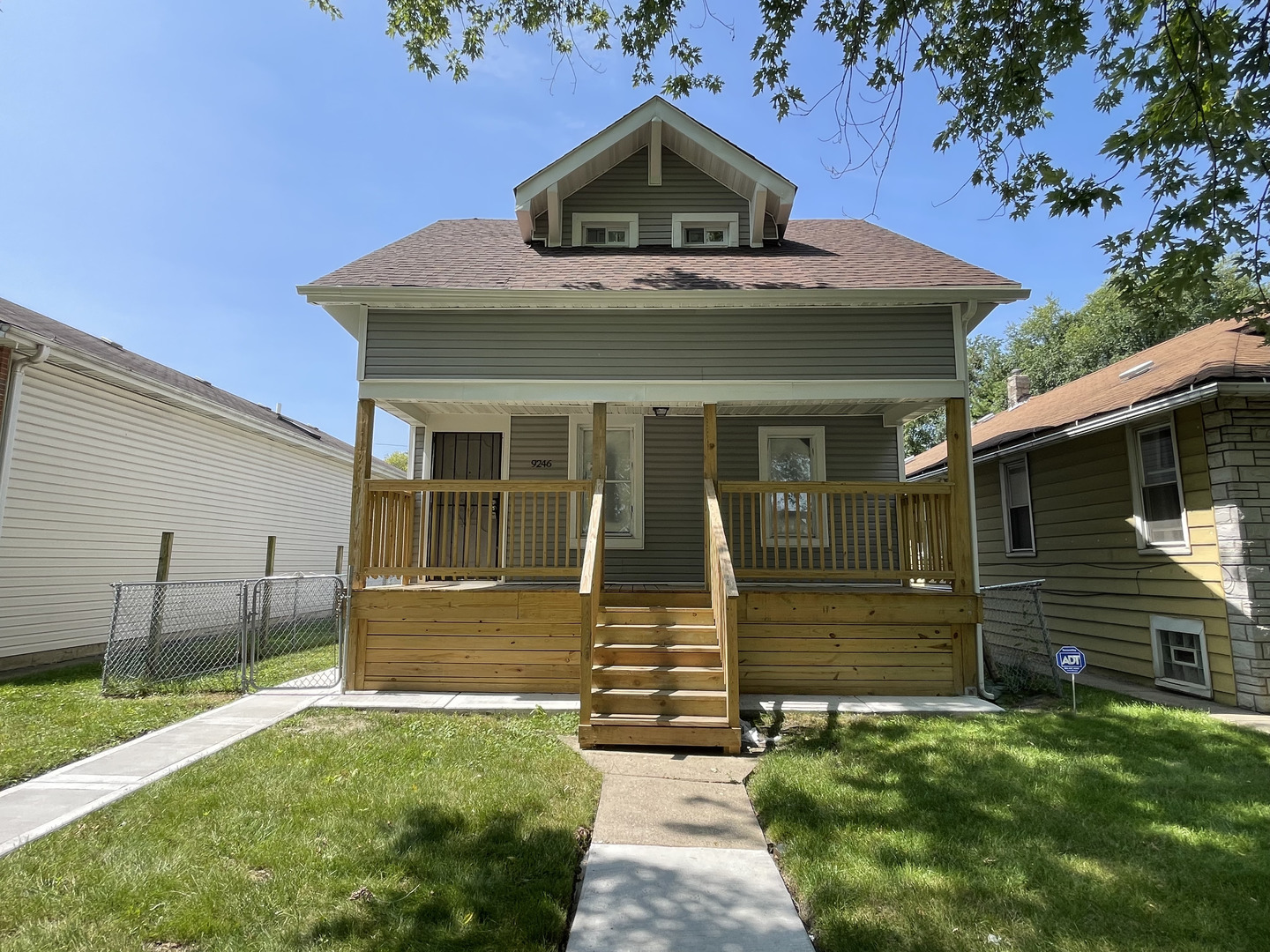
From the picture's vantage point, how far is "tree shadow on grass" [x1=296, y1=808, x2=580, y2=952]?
248 centimetres

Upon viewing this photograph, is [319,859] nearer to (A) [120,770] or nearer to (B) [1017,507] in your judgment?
(A) [120,770]

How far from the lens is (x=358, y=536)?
6.93 m

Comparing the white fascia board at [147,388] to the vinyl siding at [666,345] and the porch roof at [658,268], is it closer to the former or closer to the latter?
the porch roof at [658,268]

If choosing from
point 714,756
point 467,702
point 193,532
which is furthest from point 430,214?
point 714,756

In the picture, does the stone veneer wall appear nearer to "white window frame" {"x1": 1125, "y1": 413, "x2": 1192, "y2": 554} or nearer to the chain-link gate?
"white window frame" {"x1": 1125, "y1": 413, "x2": 1192, "y2": 554}

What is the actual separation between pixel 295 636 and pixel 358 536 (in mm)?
4410

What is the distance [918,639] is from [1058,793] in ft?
9.36

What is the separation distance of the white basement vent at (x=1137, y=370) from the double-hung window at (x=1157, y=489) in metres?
1.55

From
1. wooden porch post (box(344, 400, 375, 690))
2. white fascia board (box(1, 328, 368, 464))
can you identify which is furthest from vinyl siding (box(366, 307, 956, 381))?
white fascia board (box(1, 328, 368, 464))

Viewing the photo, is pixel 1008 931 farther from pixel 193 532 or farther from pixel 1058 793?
pixel 193 532

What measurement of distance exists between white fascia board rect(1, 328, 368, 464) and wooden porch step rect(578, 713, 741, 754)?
326 inches

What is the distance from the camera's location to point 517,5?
655 centimetres

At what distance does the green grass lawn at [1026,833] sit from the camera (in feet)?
8.45

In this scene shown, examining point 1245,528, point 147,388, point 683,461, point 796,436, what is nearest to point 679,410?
point 683,461
